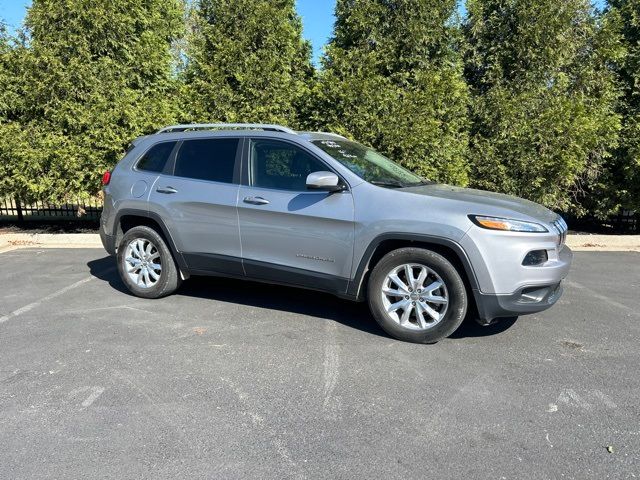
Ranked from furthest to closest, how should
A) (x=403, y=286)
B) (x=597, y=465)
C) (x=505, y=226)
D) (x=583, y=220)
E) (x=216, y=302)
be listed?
(x=583, y=220), (x=216, y=302), (x=403, y=286), (x=505, y=226), (x=597, y=465)

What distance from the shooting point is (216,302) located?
5293mm

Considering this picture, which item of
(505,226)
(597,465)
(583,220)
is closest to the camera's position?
(597,465)

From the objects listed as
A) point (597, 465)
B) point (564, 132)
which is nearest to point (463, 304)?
point (597, 465)

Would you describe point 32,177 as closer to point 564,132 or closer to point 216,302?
point 216,302

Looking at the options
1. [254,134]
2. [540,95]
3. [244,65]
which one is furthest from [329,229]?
[540,95]

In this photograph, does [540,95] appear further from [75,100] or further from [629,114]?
[75,100]

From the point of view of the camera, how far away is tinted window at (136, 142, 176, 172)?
5359 millimetres

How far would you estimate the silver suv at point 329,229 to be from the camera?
153 inches

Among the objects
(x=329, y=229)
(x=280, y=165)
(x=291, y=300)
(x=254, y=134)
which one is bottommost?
(x=291, y=300)

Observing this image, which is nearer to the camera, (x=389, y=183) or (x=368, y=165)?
(x=389, y=183)

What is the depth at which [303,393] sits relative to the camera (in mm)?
3354

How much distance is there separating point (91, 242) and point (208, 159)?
177 inches

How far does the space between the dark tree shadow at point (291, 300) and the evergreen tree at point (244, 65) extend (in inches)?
137

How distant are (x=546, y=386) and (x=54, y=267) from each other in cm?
644
